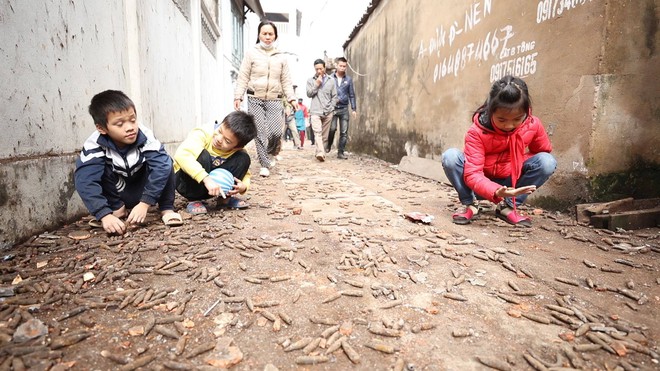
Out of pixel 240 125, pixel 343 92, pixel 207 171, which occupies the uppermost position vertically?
pixel 343 92

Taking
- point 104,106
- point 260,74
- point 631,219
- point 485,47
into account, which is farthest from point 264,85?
point 631,219

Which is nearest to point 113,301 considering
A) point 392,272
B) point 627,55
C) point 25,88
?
point 392,272

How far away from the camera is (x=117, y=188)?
346 centimetres

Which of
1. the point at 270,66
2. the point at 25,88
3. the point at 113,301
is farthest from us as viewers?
the point at 270,66

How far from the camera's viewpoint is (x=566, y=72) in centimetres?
388

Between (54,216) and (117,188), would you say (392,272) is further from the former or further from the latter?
(54,216)

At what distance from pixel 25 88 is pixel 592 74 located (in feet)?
16.8

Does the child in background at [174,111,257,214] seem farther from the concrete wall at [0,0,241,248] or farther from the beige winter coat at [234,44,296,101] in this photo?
the beige winter coat at [234,44,296,101]

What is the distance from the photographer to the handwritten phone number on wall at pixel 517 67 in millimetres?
4355

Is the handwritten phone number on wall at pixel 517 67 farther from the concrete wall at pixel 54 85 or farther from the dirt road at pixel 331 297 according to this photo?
the concrete wall at pixel 54 85

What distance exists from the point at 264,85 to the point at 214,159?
10.7 feet

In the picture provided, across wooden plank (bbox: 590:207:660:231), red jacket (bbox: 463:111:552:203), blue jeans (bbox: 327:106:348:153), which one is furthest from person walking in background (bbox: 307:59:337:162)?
wooden plank (bbox: 590:207:660:231)

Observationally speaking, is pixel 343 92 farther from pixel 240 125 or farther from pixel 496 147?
pixel 496 147

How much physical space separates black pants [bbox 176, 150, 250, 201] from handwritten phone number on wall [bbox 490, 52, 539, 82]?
353 centimetres
